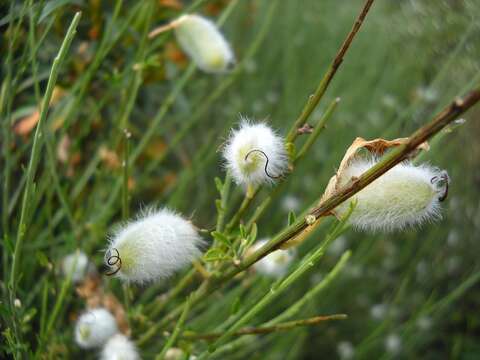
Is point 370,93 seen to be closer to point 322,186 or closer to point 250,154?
point 322,186

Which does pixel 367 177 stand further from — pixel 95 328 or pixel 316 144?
pixel 316 144

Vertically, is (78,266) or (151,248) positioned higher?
(78,266)

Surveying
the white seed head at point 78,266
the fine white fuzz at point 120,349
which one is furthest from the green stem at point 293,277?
the white seed head at point 78,266

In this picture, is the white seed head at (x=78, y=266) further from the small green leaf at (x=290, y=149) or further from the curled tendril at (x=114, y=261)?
the small green leaf at (x=290, y=149)

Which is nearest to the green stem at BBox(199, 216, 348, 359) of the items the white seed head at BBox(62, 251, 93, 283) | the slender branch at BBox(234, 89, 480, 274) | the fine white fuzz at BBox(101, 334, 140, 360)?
the slender branch at BBox(234, 89, 480, 274)

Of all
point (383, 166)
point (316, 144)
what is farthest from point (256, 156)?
→ point (316, 144)

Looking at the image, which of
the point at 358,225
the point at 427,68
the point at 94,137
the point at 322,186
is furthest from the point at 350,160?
the point at 427,68

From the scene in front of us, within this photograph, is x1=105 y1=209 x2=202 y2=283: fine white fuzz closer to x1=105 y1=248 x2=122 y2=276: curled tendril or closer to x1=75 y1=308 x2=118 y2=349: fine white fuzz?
x1=105 y1=248 x2=122 y2=276: curled tendril
